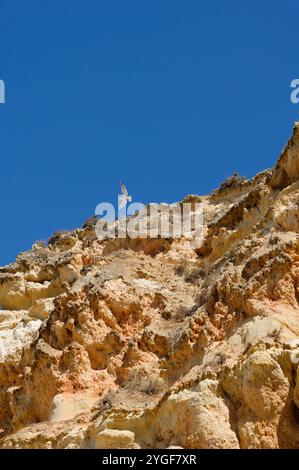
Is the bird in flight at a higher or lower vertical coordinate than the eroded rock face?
higher

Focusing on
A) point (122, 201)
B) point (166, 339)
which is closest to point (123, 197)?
point (122, 201)

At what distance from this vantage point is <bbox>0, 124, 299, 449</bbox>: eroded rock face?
43.4ft

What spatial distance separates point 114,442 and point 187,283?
24.1 ft

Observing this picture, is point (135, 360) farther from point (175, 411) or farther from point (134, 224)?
point (134, 224)

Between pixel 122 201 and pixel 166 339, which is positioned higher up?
pixel 122 201

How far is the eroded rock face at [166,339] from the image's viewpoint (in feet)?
43.4

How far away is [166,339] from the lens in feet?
58.0

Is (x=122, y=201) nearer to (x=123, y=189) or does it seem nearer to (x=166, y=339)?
(x=123, y=189)

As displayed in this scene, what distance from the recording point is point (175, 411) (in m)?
13.9

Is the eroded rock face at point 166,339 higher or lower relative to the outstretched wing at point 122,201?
lower

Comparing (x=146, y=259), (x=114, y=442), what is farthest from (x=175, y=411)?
(x=146, y=259)

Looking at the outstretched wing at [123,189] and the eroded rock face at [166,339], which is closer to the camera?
the eroded rock face at [166,339]

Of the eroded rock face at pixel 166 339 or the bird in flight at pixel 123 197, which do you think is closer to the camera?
the eroded rock face at pixel 166 339
